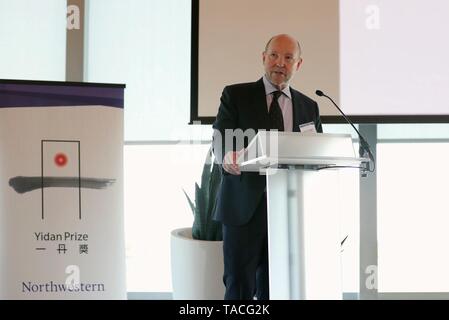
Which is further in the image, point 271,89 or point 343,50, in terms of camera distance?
point 343,50

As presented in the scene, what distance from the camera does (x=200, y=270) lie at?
245 cm

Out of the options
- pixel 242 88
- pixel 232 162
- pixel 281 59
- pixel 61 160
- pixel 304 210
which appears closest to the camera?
pixel 304 210

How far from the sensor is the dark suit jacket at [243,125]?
1789mm

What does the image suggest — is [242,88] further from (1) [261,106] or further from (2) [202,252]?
(2) [202,252]

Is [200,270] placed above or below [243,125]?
below

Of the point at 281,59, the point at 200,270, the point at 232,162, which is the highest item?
the point at 281,59

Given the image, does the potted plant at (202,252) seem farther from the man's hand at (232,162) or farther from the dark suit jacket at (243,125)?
the man's hand at (232,162)

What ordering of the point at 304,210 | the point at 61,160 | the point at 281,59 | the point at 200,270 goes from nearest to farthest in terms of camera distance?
the point at 304,210
the point at 281,59
the point at 61,160
the point at 200,270

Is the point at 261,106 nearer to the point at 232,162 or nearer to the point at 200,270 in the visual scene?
the point at 232,162

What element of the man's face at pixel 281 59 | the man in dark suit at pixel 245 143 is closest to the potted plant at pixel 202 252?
the man in dark suit at pixel 245 143

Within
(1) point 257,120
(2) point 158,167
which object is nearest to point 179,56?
(2) point 158,167

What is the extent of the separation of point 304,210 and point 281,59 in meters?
0.86

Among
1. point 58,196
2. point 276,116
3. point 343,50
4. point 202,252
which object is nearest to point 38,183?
point 58,196

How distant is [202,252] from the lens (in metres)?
2.45
